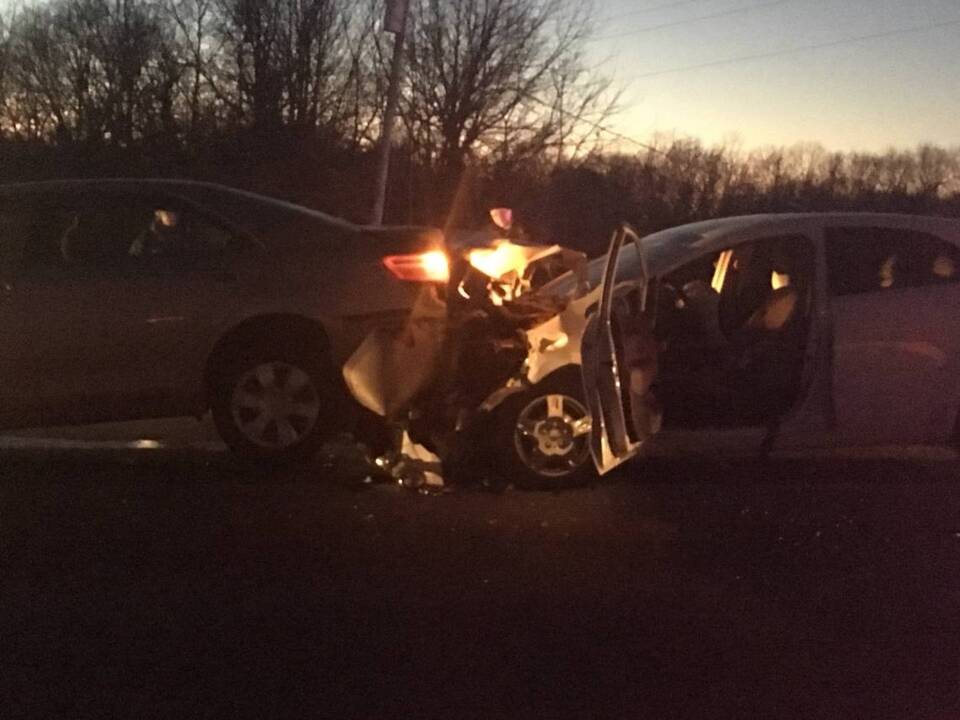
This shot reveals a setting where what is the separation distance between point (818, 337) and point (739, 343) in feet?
1.52

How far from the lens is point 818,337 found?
267 inches

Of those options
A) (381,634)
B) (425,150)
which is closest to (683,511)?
(381,634)

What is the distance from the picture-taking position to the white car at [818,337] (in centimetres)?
680

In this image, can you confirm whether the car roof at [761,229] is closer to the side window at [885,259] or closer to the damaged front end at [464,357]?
the side window at [885,259]

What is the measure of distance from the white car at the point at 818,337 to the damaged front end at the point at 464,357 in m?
0.44

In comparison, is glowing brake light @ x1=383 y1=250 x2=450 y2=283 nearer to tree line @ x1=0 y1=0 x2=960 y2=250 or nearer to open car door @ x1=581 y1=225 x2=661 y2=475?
open car door @ x1=581 y1=225 x2=661 y2=475

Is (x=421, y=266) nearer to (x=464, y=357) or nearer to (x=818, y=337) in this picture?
(x=464, y=357)

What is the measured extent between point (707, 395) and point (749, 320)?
0.59 metres

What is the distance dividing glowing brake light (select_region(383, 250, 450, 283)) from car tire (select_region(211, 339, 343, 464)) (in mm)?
645

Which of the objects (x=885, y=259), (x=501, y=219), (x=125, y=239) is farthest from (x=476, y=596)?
(x=885, y=259)

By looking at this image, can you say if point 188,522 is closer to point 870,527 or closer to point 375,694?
point 375,694

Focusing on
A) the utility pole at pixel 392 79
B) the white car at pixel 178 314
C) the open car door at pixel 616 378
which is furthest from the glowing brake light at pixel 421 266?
the utility pole at pixel 392 79

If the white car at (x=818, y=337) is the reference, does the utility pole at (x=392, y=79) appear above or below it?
above

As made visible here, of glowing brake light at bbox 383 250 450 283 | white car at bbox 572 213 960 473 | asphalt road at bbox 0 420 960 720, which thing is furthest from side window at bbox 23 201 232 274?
white car at bbox 572 213 960 473
